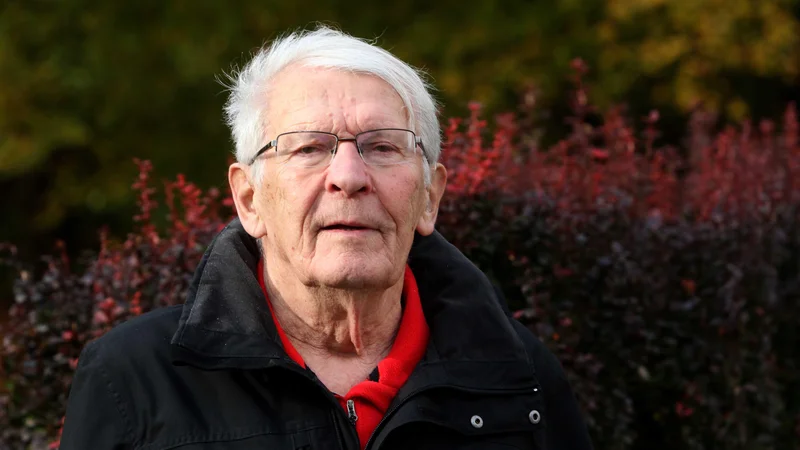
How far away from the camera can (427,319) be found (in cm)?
279

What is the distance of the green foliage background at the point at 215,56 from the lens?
9.70 meters

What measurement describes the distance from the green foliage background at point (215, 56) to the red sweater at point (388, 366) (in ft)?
22.1

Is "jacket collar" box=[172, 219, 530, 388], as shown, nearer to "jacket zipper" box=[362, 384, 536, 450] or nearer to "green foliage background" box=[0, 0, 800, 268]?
"jacket zipper" box=[362, 384, 536, 450]

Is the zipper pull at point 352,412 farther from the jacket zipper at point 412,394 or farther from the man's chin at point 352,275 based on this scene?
the man's chin at point 352,275

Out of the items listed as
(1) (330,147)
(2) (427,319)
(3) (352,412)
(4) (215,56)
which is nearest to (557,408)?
(2) (427,319)

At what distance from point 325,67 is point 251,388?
0.78m

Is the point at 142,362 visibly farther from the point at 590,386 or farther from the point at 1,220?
the point at 1,220

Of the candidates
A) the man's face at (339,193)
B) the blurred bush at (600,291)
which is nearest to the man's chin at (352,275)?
the man's face at (339,193)

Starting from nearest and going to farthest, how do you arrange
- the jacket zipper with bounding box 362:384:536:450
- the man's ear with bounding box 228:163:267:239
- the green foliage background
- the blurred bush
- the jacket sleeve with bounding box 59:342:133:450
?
the jacket sleeve with bounding box 59:342:133:450
the jacket zipper with bounding box 362:384:536:450
the man's ear with bounding box 228:163:267:239
the blurred bush
the green foliage background

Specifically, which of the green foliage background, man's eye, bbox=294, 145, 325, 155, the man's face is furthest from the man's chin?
the green foliage background

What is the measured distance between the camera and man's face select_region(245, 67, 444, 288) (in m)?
2.47

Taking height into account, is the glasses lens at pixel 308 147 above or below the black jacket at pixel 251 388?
above

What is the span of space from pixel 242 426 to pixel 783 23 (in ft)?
30.1

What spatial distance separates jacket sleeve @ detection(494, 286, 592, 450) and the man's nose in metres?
0.62
